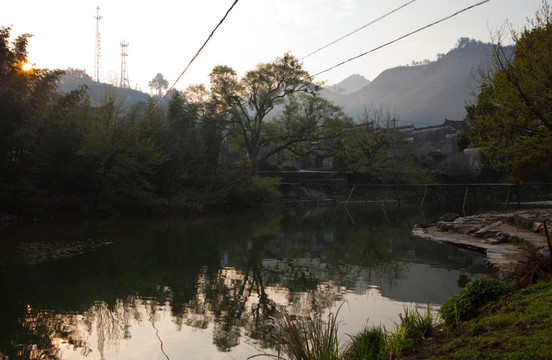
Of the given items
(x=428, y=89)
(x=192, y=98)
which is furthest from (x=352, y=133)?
(x=428, y=89)

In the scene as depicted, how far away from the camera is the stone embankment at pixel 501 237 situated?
36.6ft

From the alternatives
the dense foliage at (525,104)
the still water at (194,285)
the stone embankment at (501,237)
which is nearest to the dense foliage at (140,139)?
the still water at (194,285)

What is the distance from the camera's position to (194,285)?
453 inches

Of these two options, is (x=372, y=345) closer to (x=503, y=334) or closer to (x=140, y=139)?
(x=503, y=334)

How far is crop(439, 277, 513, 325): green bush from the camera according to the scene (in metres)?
7.04

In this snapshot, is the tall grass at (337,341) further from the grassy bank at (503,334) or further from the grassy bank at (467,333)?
the grassy bank at (503,334)

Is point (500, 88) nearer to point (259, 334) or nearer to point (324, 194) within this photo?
point (259, 334)

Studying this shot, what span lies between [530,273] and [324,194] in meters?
40.9

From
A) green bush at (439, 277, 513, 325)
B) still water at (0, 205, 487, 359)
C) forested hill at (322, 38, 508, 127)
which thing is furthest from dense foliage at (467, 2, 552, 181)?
forested hill at (322, 38, 508, 127)

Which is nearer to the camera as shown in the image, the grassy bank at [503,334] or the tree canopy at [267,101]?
the grassy bank at [503,334]

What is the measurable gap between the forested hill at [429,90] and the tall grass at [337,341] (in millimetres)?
102702

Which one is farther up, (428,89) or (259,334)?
(428,89)

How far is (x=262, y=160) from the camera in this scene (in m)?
46.9

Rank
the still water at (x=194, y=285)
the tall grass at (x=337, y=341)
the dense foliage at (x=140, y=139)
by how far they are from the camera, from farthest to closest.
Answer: the dense foliage at (x=140, y=139) → the still water at (x=194, y=285) → the tall grass at (x=337, y=341)
